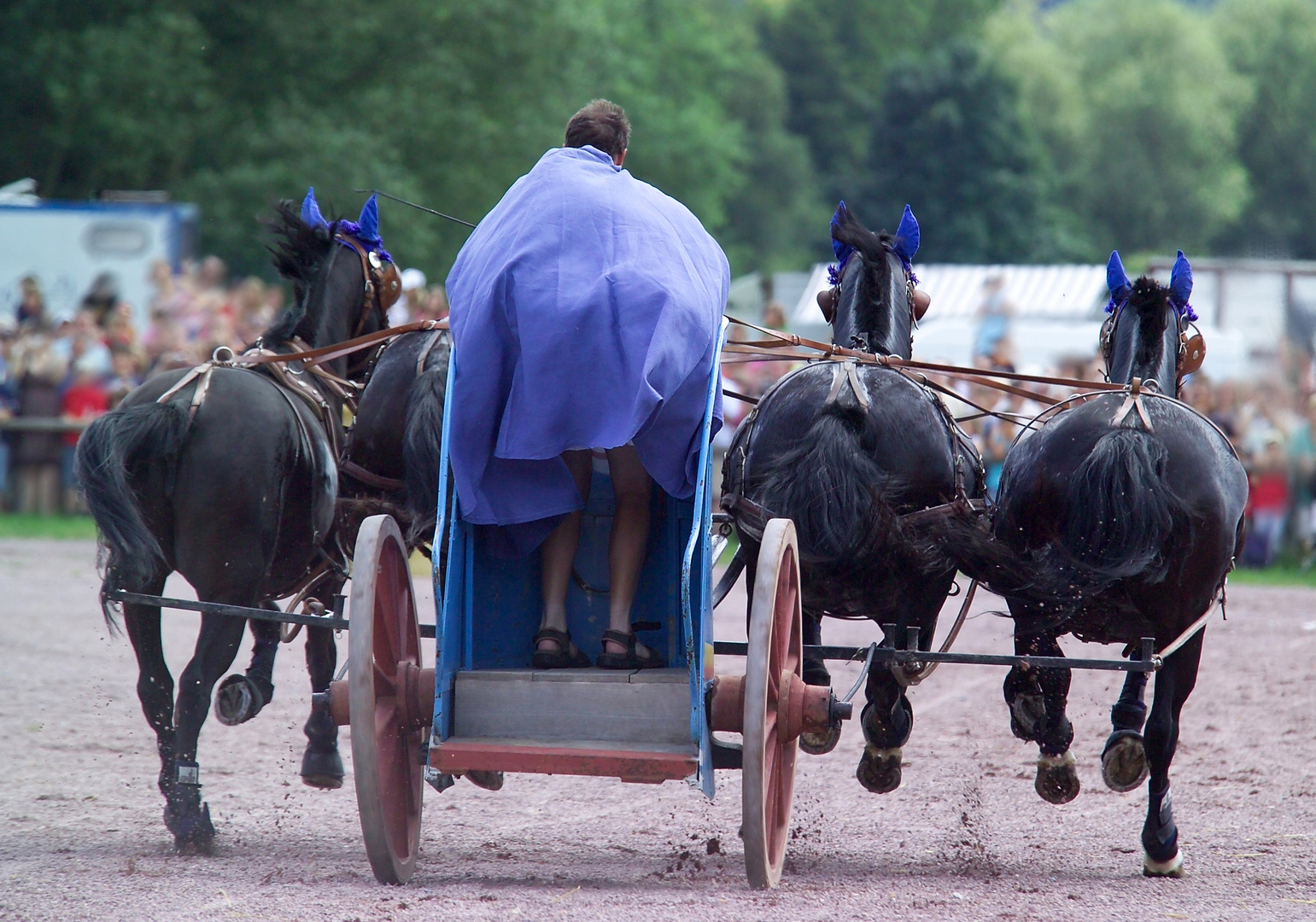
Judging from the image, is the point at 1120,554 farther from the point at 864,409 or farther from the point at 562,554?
the point at 562,554

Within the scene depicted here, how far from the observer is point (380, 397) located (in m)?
5.58

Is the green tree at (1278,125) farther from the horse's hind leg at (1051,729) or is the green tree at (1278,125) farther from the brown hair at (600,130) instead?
the brown hair at (600,130)

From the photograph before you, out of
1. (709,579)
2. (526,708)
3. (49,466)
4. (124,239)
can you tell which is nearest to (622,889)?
(526,708)

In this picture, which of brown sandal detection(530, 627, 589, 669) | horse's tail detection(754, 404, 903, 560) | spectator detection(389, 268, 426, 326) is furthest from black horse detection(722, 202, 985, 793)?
spectator detection(389, 268, 426, 326)

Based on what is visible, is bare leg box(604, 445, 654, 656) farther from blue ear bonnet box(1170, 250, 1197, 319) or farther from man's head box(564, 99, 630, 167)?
blue ear bonnet box(1170, 250, 1197, 319)

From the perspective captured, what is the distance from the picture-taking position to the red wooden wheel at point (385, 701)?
3939 millimetres

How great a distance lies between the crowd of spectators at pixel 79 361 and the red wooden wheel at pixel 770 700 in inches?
385

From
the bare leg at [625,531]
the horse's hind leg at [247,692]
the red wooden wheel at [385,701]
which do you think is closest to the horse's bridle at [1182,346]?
the bare leg at [625,531]

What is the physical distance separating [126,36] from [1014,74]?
3557 cm

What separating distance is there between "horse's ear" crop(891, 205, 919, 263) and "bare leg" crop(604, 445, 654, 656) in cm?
146

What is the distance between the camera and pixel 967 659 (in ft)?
15.0

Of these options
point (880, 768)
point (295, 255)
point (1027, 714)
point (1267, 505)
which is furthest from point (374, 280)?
point (1267, 505)

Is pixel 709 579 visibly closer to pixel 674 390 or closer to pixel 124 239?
pixel 674 390

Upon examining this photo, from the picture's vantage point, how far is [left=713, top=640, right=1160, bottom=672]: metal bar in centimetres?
455
